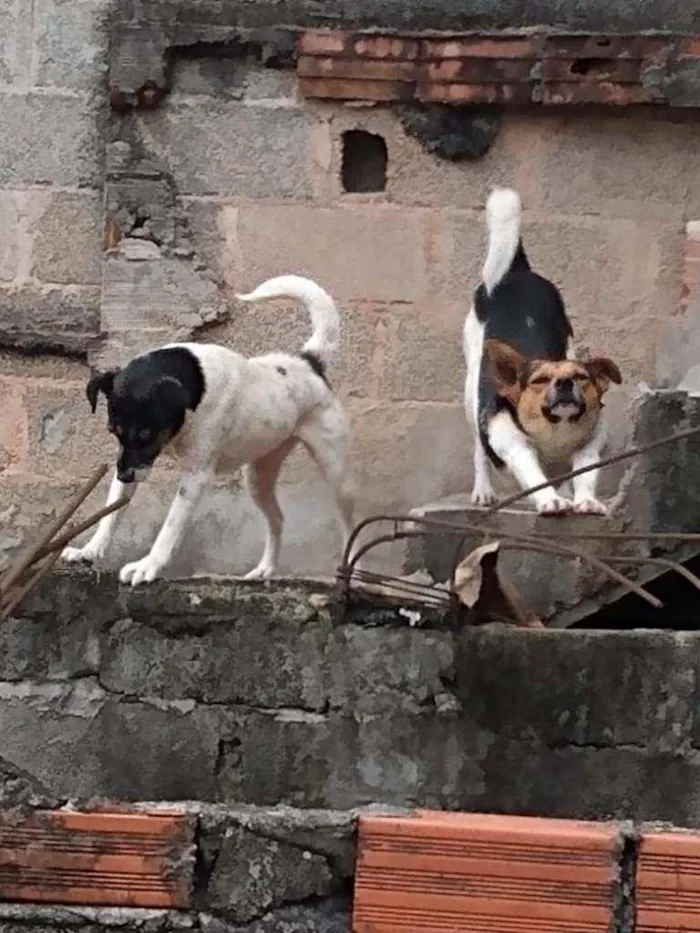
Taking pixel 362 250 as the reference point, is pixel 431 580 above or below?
below

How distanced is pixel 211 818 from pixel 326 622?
995 millimetres

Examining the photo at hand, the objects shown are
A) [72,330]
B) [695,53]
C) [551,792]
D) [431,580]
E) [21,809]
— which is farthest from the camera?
[72,330]

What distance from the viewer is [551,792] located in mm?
2713

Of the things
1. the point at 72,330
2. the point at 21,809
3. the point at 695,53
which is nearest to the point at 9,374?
the point at 72,330

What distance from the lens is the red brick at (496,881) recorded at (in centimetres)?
179

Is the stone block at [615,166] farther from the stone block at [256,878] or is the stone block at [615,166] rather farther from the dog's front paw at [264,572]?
the stone block at [256,878]

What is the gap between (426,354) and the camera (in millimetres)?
4285

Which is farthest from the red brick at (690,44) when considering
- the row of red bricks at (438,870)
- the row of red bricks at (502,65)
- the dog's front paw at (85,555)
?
the row of red bricks at (438,870)

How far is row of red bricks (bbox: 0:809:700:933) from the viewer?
70.4 inches

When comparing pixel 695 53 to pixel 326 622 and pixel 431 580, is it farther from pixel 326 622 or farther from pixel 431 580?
pixel 326 622

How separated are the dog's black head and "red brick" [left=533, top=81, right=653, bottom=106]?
1.58 metres

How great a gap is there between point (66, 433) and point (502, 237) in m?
1.44

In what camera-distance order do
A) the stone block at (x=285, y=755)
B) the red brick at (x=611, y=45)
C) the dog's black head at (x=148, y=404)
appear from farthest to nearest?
the red brick at (x=611, y=45) → the dog's black head at (x=148, y=404) → the stone block at (x=285, y=755)

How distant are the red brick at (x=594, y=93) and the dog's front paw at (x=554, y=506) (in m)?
1.39
